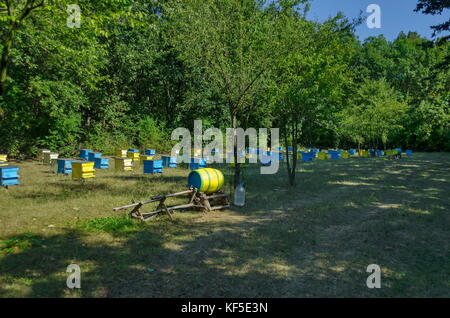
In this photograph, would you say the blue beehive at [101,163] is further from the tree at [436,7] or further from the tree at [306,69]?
the tree at [436,7]

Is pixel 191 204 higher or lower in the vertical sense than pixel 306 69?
lower

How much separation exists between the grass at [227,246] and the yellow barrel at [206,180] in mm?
828

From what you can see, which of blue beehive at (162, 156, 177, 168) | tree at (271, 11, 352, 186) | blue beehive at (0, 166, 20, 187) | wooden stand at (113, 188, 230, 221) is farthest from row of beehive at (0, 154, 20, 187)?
tree at (271, 11, 352, 186)

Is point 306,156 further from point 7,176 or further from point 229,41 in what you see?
point 7,176

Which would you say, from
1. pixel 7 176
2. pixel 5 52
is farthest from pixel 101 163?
pixel 5 52

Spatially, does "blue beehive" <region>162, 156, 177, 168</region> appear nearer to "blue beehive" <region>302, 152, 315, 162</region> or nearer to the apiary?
the apiary

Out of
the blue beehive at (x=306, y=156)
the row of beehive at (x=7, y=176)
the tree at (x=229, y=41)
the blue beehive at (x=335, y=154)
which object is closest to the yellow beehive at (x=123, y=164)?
the row of beehive at (x=7, y=176)

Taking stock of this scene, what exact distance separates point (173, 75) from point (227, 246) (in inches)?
1089

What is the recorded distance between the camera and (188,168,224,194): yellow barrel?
9672 mm

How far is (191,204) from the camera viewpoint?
9383 mm

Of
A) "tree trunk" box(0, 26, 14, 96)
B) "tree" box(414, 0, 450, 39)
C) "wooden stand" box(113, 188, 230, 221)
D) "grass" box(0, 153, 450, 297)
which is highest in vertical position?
"tree" box(414, 0, 450, 39)

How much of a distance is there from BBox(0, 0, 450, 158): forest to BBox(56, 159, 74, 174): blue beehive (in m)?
4.60

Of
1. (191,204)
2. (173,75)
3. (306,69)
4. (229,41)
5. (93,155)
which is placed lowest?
(191,204)
